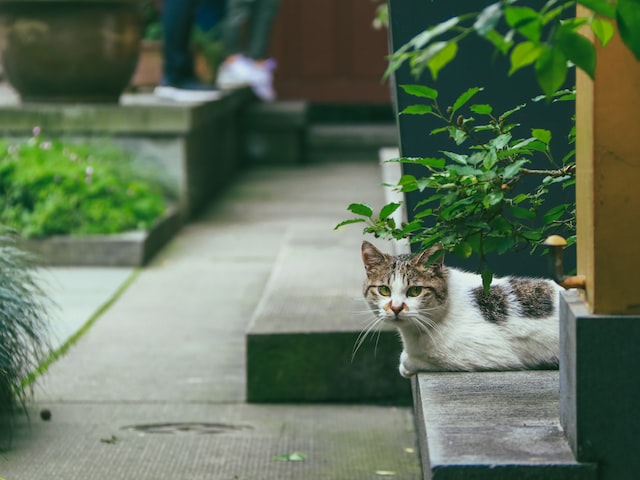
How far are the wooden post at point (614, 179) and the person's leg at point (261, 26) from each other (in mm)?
10158

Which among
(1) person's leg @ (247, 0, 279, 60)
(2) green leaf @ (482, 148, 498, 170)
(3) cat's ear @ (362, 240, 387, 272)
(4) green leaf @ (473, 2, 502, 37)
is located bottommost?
(3) cat's ear @ (362, 240, 387, 272)

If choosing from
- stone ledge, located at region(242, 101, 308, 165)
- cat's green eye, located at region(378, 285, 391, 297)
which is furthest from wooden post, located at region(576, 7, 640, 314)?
stone ledge, located at region(242, 101, 308, 165)

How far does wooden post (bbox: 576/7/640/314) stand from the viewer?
284cm

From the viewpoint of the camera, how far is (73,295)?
728 centimetres

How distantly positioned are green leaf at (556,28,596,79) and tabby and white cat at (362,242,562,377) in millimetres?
1484

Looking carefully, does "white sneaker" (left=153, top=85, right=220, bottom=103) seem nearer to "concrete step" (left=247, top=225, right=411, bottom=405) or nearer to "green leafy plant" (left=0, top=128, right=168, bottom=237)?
"green leafy plant" (left=0, top=128, right=168, bottom=237)

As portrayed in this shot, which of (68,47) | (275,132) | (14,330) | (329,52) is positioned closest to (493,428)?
(14,330)

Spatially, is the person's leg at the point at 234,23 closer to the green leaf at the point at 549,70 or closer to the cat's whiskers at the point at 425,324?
the cat's whiskers at the point at 425,324

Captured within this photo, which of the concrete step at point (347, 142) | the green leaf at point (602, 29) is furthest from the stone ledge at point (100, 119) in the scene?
the green leaf at point (602, 29)

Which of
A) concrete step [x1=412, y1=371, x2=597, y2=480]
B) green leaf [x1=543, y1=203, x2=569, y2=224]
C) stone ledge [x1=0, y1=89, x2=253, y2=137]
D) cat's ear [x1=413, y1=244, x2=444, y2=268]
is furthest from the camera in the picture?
stone ledge [x1=0, y1=89, x2=253, y2=137]

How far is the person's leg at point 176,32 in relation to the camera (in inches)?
397

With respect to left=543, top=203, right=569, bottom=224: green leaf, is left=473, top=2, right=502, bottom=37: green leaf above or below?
above

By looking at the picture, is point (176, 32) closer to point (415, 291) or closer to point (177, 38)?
point (177, 38)

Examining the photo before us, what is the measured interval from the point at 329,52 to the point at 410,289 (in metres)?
10.7
